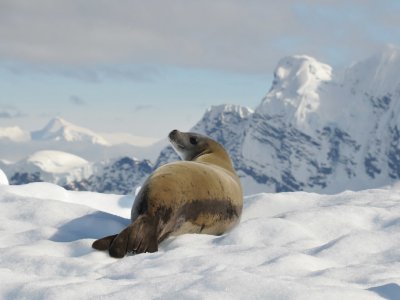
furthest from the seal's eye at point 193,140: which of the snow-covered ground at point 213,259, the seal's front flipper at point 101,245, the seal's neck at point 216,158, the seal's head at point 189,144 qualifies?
the seal's front flipper at point 101,245

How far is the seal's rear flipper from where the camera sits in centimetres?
590

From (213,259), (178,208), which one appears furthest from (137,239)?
(213,259)

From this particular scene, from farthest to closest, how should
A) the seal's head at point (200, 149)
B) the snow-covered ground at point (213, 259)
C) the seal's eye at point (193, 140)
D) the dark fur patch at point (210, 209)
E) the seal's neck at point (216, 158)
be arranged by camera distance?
the seal's eye at point (193, 140), the seal's head at point (200, 149), the seal's neck at point (216, 158), the dark fur patch at point (210, 209), the snow-covered ground at point (213, 259)

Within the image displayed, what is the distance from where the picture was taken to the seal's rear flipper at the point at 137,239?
5902 mm

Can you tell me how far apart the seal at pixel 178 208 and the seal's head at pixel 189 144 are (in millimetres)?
2019

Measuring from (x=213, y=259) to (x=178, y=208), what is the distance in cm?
150

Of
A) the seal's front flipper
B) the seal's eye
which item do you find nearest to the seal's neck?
the seal's eye

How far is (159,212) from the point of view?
6500 millimetres

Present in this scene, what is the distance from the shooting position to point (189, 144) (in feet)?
35.8

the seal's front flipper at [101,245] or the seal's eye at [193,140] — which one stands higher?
the seal's front flipper at [101,245]

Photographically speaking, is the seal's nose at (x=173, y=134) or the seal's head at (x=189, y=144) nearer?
the seal's head at (x=189, y=144)

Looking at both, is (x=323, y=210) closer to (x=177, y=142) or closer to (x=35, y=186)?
(x=177, y=142)

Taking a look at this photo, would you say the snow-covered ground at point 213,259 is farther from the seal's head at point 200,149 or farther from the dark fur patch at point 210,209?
the seal's head at point 200,149

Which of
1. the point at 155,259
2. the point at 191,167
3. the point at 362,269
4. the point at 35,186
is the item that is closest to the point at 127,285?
the point at 155,259
